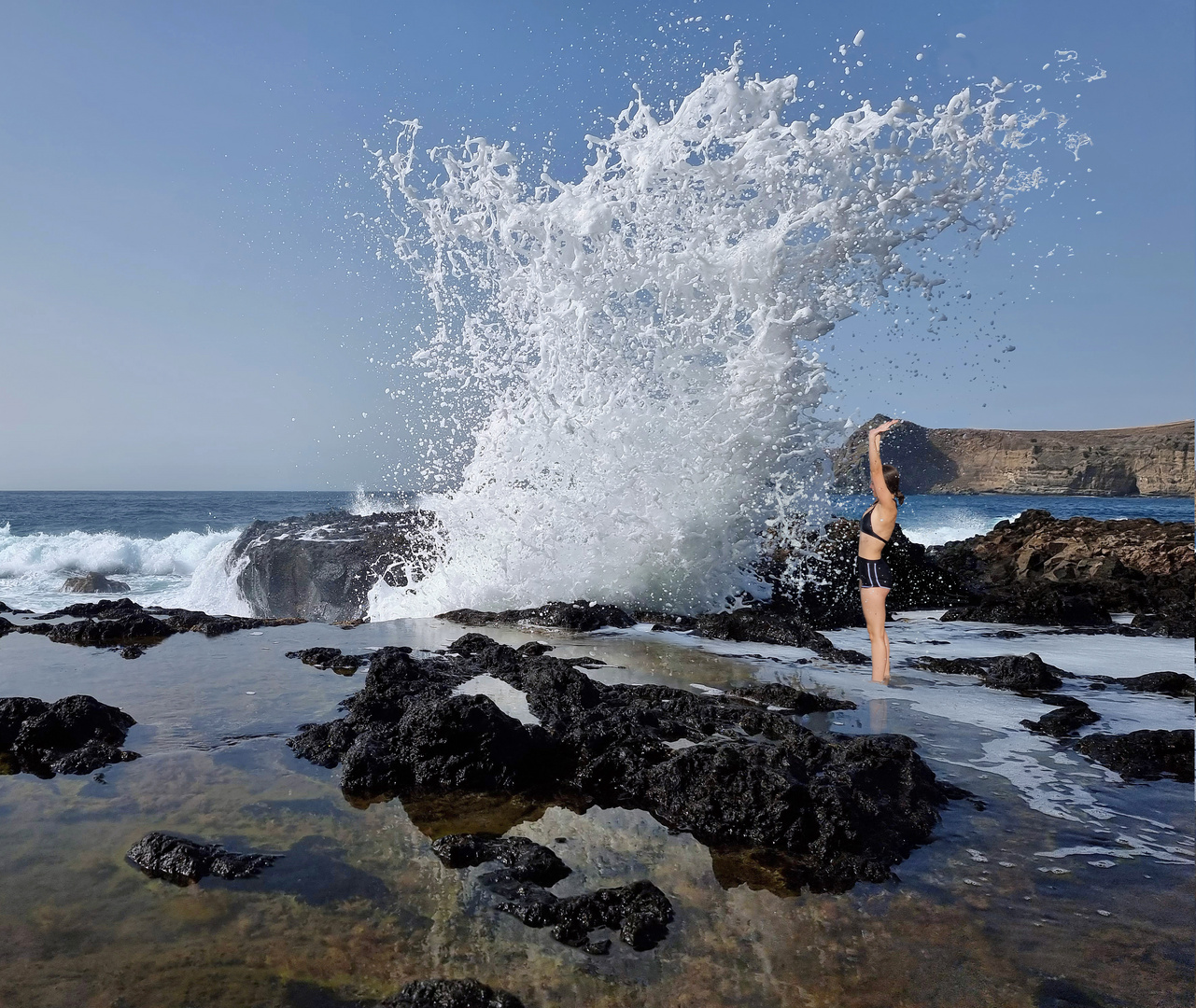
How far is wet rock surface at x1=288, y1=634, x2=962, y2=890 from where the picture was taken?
3033 millimetres

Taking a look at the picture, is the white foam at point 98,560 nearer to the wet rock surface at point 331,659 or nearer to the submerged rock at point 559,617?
the submerged rock at point 559,617

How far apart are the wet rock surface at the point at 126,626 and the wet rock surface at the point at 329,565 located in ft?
9.62

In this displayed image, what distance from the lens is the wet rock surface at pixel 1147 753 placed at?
384cm

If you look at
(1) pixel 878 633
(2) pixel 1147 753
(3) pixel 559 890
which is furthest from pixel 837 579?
(3) pixel 559 890

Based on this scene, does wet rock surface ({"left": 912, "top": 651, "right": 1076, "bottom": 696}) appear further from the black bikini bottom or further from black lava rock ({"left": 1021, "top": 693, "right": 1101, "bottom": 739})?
the black bikini bottom

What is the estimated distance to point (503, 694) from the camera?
518 centimetres

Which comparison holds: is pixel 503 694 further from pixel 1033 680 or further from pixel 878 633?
pixel 1033 680

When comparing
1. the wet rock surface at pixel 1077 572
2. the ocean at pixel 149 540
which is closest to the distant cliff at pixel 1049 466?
the ocean at pixel 149 540

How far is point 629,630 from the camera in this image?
8.03 meters

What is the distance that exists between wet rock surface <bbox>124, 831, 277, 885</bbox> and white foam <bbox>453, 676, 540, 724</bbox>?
6.14 ft

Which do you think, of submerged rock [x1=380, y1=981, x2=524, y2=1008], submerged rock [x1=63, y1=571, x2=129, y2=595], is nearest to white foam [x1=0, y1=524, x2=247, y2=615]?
submerged rock [x1=63, y1=571, x2=129, y2=595]

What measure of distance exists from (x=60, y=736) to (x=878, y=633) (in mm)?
5310

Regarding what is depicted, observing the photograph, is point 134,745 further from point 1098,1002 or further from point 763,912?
point 1098,1002

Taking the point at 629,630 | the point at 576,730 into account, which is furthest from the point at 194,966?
the point at 629,630
